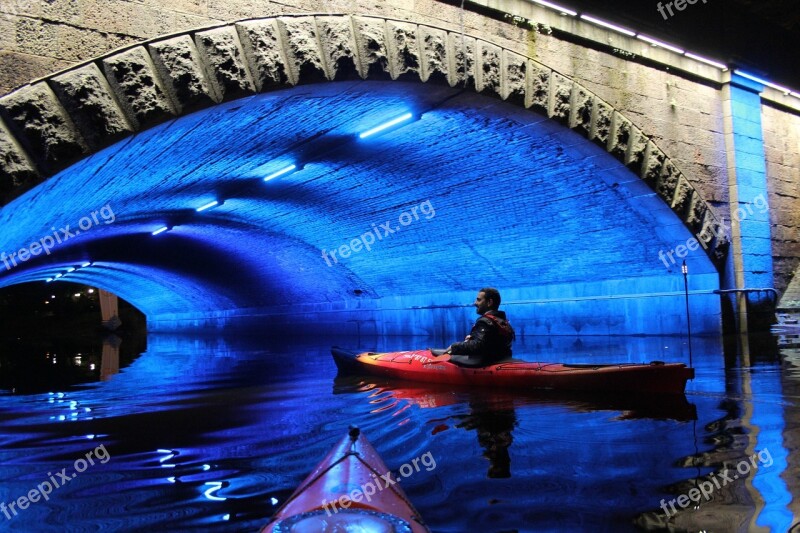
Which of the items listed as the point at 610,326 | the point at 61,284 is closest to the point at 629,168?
the point at 610,326

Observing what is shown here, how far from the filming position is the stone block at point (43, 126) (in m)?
4.76

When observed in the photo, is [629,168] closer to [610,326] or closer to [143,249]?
[610,326]

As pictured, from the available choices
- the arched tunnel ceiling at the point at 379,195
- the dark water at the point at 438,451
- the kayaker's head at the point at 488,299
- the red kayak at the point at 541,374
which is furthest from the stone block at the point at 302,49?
the red kayak at the point at 541,374

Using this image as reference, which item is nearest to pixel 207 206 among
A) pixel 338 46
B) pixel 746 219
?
pixel 338 46

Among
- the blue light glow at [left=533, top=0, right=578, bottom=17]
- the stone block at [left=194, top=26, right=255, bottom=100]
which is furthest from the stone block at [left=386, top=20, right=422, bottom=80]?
the blue light glow at [left=533, top=0, right=578, bottom=17]

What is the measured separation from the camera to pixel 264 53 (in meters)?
6.11

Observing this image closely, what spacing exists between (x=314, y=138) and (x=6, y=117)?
15.7ft

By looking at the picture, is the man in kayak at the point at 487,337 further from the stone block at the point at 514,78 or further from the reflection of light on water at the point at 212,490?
the reflection of light on water at the point at 212,490

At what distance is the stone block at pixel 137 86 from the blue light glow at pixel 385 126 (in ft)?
12.7

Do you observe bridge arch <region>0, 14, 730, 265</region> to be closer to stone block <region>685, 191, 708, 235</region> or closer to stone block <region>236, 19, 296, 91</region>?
stone block <region>236, 19, 296, 91</region>

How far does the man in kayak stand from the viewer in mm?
6844

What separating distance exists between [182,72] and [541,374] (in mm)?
4437

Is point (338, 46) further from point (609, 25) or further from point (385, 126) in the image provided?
point (609, 25)

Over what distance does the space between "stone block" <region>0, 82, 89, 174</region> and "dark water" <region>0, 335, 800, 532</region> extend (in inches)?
85.9
